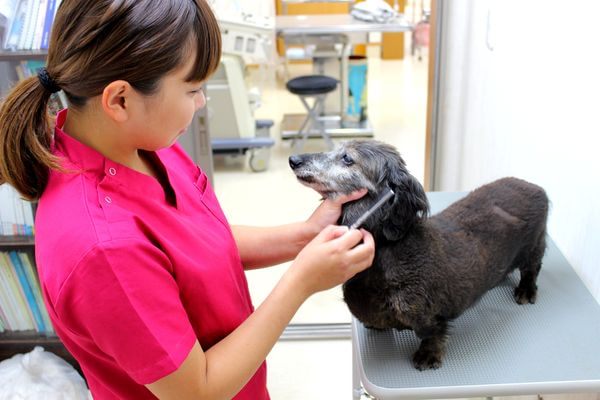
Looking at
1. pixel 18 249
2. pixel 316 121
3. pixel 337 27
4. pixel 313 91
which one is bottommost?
pixel 316 121

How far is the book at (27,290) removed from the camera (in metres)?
1.96

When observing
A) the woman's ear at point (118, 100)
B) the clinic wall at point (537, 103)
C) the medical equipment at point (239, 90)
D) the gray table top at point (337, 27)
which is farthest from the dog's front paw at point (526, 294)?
the gray table top at point (337, 27)

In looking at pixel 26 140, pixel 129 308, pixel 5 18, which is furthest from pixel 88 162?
pixel 5 18

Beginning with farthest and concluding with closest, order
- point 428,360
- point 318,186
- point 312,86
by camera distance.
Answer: point 312,86 < point 318,186 < point 428,360

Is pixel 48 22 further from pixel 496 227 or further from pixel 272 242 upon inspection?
pixel 496 227

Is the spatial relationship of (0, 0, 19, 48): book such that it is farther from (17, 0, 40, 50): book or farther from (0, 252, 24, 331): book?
(0, 252, 24, 331): book

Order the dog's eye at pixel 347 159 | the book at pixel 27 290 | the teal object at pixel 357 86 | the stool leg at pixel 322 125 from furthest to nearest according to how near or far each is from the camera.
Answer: the teal object at pixel 357 86 → the stool leg at pixel 322 125 → the book at pixel 27 290 → the dog's eye at pixel 347 159

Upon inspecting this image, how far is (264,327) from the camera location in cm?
86

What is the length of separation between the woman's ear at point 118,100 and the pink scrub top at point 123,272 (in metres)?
0.08

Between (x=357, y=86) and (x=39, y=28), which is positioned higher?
(x=39, y=28)

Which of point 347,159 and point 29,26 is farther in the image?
point 29,26

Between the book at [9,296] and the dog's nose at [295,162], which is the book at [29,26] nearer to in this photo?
the book at [9,296]

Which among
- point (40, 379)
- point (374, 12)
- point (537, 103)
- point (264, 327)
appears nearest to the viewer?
point (264, 327)

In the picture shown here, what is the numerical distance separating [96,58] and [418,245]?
2.07 feet
